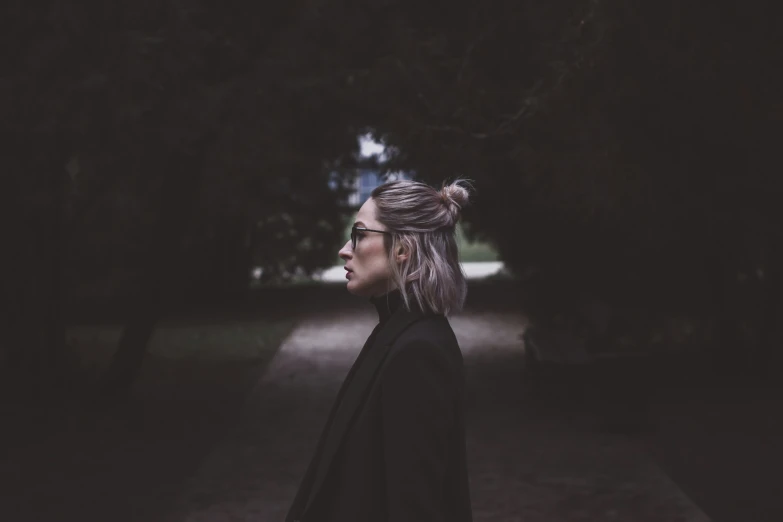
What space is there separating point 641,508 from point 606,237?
730 centimetres

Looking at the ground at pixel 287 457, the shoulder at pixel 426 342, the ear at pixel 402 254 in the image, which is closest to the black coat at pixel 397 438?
the shoulder at pixel 426 342

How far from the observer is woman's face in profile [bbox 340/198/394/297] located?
278cm

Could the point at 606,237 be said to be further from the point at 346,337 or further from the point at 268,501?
the point at 268,501

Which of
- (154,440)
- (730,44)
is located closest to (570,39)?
(730,44)

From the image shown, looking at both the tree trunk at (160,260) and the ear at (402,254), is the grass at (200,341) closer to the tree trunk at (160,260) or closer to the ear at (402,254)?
the tree trunk at (160,260)

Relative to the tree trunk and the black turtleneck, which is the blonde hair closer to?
the black turtleneck

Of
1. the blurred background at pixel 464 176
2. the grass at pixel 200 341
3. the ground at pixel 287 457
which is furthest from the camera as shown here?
the grass at pixel 200 341

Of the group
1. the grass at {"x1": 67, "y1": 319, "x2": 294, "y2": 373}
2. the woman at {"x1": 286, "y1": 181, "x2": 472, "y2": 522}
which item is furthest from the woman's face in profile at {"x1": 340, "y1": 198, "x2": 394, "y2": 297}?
the grass at {"x1": 67, "y1": 319, "x2": 294, "y2": 373}

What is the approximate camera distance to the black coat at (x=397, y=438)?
2.62m

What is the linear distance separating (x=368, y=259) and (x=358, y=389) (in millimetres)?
333

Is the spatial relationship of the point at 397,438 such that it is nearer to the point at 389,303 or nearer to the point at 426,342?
the point at 426,342

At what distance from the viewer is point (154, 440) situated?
1021cm

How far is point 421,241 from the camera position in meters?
2.75

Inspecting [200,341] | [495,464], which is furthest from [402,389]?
[200,341]
